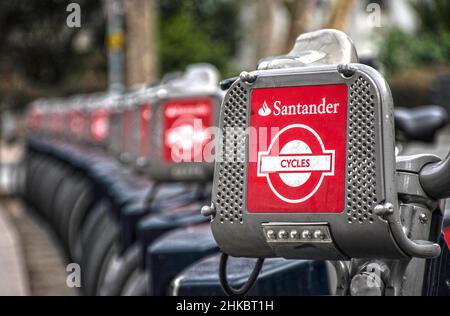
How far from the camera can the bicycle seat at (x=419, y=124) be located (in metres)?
5.28

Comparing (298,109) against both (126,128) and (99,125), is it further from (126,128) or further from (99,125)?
(99,125)

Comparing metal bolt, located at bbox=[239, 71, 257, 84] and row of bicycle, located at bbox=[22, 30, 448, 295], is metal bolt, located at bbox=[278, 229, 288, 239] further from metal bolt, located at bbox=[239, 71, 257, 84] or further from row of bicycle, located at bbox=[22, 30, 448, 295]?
metal bolt, located at bbox=[239, 71, 257, 84]

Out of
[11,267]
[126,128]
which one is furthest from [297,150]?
[11,267]

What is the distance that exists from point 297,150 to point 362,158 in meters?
0.15

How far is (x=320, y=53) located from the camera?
10.4ft

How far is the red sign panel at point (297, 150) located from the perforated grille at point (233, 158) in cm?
3

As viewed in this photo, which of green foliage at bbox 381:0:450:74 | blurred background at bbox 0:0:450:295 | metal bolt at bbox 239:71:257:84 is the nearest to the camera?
metal bolt at bbox 239:71:257:84

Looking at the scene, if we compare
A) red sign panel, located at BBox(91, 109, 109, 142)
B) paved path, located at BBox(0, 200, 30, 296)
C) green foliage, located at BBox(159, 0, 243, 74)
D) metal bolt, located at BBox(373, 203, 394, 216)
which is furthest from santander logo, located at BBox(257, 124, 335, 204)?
green foliage, located at BBox(159, 0, 243, 74)

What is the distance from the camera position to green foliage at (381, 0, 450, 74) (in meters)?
24.5

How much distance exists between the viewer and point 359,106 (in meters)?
2.83

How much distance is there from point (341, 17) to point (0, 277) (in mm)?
4395

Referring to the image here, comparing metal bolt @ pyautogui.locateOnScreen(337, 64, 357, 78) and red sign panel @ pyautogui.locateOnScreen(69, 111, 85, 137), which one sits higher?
metal bolt @ pyautogui.locateOnScreen(337, 64, 357, 78)

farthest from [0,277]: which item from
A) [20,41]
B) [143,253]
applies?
[20,41]

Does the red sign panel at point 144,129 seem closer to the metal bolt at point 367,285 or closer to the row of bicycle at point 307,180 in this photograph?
the row of bicycle at point 307,180
